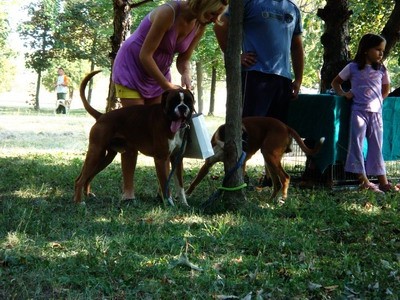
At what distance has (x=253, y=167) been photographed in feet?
33.3

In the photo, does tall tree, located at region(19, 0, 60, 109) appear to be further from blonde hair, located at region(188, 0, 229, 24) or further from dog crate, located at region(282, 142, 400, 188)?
blonde hair, located at region(188, 0, 229, 24)

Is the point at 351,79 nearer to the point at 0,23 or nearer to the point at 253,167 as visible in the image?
the point at 253,167

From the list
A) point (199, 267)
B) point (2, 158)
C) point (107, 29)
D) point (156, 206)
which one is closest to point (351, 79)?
point (156, 206)

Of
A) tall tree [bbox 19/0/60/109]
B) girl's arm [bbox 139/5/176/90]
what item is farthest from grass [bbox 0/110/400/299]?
tall tree [bbox 19/0/60/109]

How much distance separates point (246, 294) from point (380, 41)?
4.76 meters

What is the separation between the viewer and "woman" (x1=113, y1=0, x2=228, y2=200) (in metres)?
5.33

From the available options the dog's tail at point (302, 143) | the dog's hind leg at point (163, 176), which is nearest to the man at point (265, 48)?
the dog's tail at point (302, 143)

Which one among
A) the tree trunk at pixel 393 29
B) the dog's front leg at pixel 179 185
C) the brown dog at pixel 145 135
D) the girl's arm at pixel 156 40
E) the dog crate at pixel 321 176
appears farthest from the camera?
the tree trunk at pixel 393 29

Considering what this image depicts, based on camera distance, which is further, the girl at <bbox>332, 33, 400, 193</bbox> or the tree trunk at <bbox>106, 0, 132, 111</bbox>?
the tree trunk at <bbox>106, 0, 132, 111</bbox>

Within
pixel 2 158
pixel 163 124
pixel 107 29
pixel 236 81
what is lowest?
pixel 2 158

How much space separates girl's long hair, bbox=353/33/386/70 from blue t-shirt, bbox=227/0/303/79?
3.98 feet

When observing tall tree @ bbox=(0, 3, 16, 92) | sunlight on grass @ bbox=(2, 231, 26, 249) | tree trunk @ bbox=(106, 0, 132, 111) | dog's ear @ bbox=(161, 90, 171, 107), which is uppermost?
tall tree @ bbox=(0, 3, 16, 92)

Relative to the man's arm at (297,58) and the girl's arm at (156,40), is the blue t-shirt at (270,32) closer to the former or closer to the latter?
the man's arm at (297,58)

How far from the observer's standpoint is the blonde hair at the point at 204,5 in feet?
16.9
